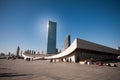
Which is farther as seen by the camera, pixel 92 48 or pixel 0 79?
pixel 92 48

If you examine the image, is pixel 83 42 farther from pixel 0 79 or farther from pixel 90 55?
pixel 0 79

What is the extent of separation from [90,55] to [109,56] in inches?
1240

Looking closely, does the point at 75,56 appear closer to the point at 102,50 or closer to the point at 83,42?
the point at 83,42

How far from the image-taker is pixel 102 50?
55.8 meters

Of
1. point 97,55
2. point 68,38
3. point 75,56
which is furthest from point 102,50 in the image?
point 68,38

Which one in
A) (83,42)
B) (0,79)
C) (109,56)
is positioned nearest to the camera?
(0,79)

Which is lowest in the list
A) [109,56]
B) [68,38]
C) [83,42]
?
[109,56]

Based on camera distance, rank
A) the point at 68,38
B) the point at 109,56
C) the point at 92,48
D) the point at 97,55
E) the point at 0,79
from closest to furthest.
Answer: the point at 0,79 < the point at 92,48 < the point at 97,55 < the point at 109,56 < the point at 68,38

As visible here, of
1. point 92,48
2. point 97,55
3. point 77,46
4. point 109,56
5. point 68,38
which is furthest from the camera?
point 68,38

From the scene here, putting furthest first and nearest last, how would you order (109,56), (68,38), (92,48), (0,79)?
(68,38) < (109,56) < (92,48) < (0,79)

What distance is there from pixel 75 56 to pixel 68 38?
10621 cm

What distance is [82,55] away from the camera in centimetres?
4378

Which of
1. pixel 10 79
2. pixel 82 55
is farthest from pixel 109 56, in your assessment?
pixel 10 79

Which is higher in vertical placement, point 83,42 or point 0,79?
point 83,42
